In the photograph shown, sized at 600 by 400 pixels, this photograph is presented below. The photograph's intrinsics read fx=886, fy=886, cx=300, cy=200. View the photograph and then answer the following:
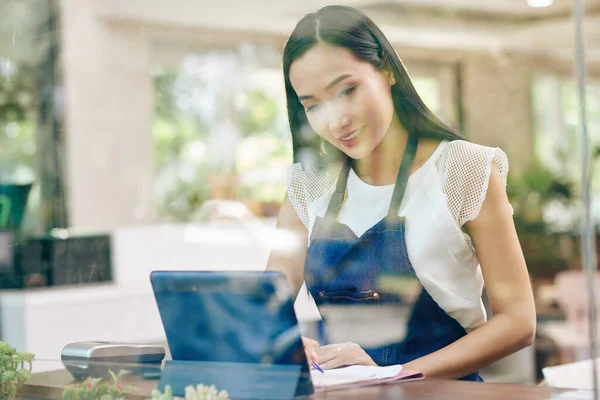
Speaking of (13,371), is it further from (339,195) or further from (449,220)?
(449,220)

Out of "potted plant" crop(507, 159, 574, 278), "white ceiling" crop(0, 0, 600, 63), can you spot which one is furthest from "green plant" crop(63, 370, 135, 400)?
"potted plant" crop(507, 159, 574, 278)

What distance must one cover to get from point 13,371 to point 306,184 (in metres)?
0.69

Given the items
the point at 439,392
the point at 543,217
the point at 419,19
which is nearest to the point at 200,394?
the point at 439,392

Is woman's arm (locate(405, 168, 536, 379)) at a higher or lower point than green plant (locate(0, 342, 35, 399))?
higher

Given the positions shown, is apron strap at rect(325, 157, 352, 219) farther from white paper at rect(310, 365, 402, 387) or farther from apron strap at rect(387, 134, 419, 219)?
white paper at rect(310, 365, 402, 387)

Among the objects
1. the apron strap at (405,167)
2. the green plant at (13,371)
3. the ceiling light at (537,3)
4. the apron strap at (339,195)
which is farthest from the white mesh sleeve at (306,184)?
the ceiling light at (537,3)

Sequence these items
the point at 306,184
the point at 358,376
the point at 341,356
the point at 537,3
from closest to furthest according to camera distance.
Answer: the point at 358,376 → the point at 341,356 → the point at 306,184 → the point at 537,3

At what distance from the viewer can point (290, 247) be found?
1.83 metres

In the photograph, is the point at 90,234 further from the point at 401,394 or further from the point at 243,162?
the point at 401,394

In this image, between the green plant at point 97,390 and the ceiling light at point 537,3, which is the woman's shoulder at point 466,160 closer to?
the green plant at point 97,390

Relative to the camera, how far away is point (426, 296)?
165cm

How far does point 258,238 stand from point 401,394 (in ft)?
2.52

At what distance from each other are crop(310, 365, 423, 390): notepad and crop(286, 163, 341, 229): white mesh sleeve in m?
0.39

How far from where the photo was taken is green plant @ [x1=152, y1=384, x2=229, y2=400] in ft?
4.54
